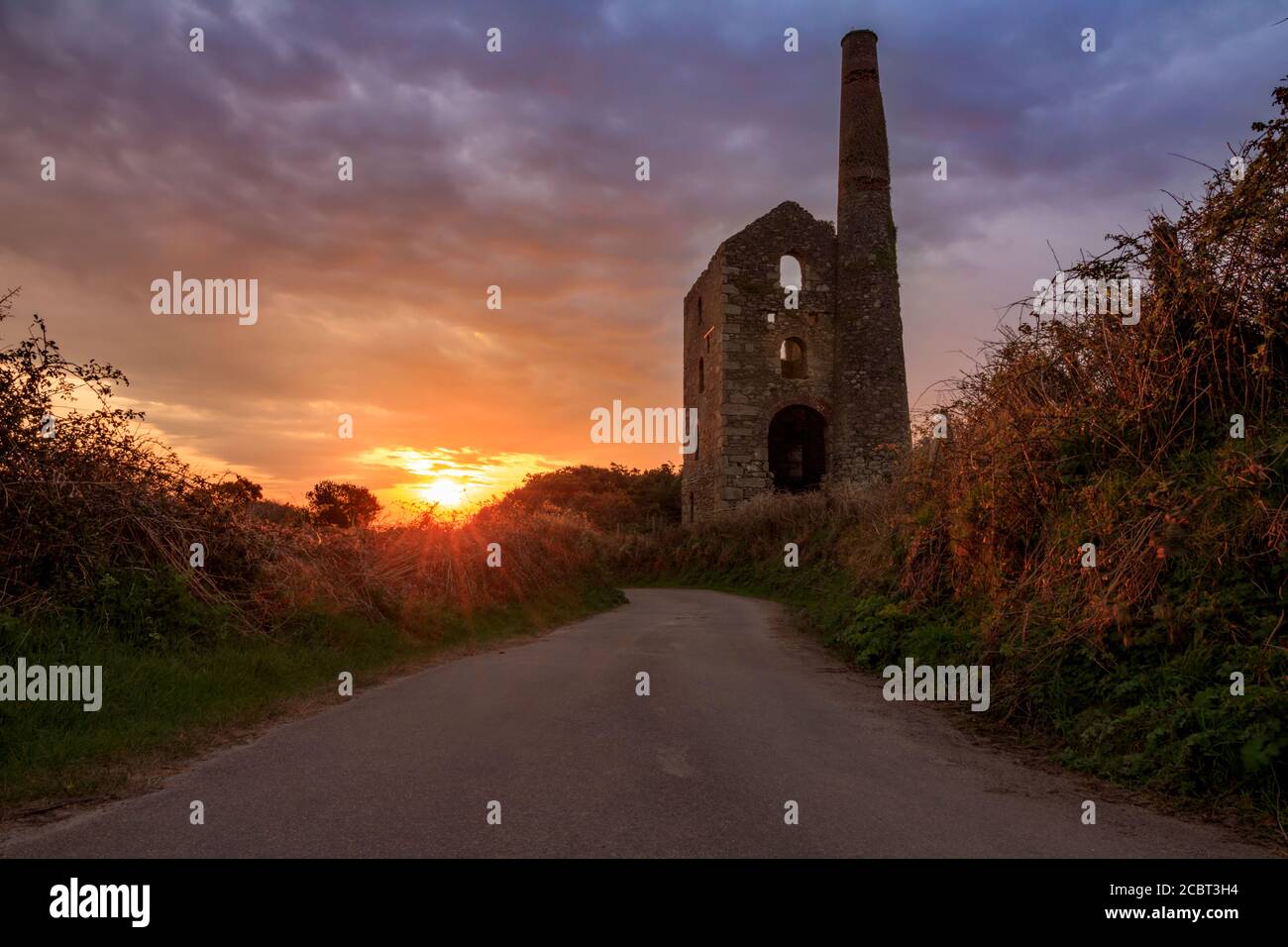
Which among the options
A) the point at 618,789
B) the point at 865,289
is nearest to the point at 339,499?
the point at 865,289

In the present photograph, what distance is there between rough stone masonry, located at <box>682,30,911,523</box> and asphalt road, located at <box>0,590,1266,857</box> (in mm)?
23053

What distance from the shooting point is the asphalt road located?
4066 millimetres

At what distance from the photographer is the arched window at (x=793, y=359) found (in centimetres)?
3198

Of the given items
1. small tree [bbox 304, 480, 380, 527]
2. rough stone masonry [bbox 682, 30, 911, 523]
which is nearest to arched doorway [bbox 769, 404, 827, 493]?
rough stone masonry [bbox 682, 30, 911, 523]

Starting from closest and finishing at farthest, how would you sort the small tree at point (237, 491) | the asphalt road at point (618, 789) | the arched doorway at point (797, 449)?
1. the asphalt road at point (618, 789)
2. the small tree at point (237, 491)
3. the arched doorway at point (797, 449)

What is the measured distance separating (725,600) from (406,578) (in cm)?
989

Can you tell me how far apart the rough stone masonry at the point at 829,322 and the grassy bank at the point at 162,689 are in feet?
69.8

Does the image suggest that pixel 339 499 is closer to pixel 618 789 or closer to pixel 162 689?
pixel 162 689

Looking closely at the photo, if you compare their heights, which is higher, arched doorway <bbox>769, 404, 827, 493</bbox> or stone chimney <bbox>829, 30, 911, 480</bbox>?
stone chimney <bbox>829, 30, 911, 480</bbox>

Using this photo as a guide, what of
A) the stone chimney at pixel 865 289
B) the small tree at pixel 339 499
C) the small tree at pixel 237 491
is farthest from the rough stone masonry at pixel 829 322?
the small tree at pixel 237 491

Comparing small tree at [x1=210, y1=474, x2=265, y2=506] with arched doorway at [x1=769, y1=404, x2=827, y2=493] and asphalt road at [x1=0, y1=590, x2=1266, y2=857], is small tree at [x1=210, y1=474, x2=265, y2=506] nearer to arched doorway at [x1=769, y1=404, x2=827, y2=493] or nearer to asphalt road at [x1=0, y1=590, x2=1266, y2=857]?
asphalt road at [x1=0, y1=590, x2=1266, y2=857]

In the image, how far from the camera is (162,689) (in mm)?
7223

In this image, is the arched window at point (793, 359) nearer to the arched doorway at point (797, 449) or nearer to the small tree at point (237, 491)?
the arched doorway at point (797, 449)

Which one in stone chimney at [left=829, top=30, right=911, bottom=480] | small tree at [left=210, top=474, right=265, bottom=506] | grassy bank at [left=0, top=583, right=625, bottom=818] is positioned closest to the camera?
grassy bank at [left=0, top=583, right=625, bottom=818]
